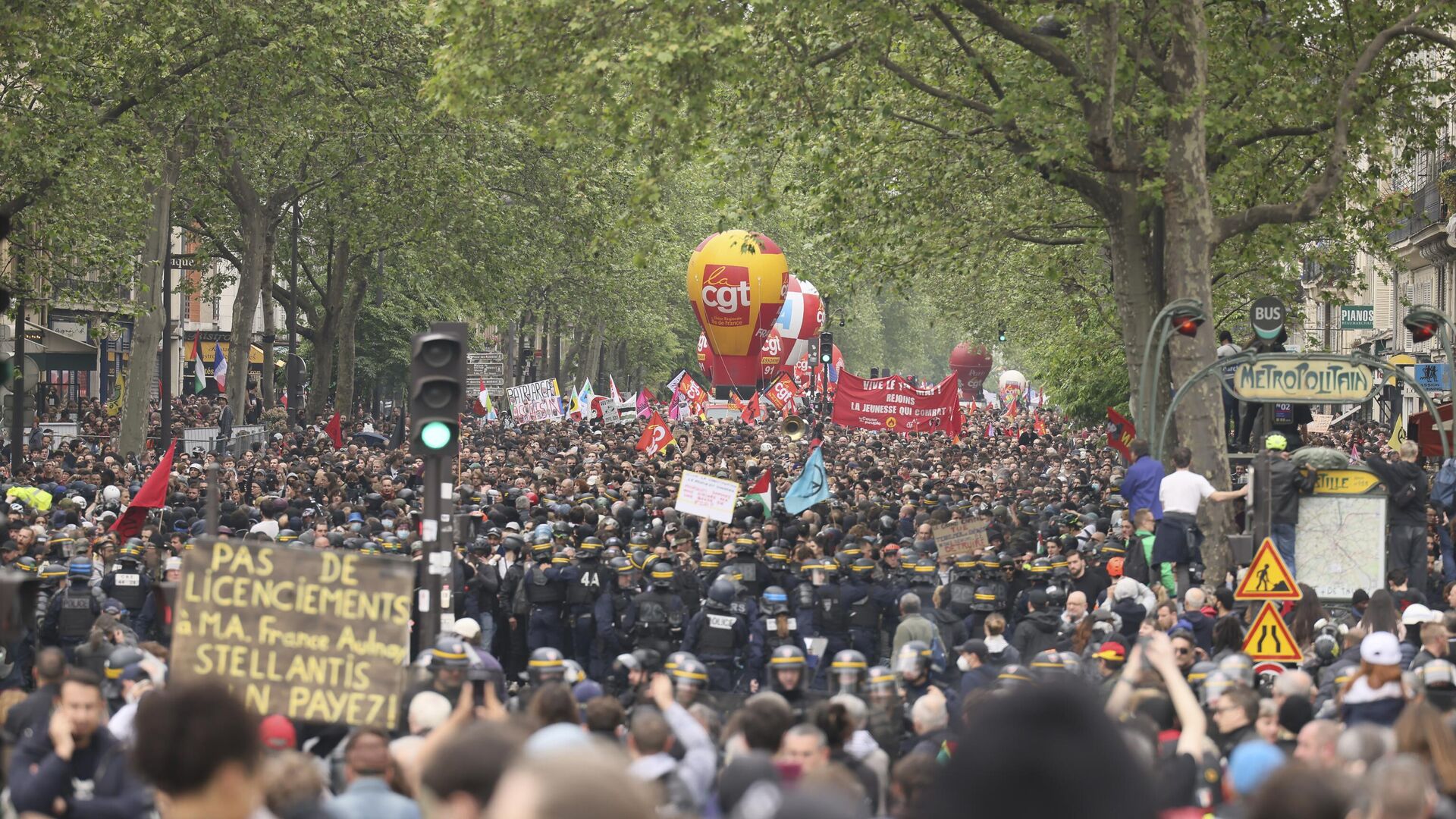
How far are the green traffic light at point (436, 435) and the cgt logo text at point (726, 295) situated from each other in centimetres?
4253

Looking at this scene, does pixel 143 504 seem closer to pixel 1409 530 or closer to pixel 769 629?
pixel 769 629

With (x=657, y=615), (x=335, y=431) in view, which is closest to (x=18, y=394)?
(x=335, y=431)

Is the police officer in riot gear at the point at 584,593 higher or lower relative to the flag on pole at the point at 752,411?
lower

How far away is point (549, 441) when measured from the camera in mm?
38750

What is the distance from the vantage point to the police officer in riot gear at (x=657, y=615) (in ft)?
45.9

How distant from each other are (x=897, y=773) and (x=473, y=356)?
41.9 metres

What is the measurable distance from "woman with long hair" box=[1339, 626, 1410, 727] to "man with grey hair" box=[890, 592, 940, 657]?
13.8 feet

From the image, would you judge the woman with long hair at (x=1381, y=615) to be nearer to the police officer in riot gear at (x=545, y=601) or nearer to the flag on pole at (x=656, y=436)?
the police officer in riot gear at (x=545, y=601)

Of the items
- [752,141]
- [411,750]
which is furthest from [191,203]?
[411,750]

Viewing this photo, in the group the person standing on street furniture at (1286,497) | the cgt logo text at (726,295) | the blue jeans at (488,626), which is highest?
the cgt logo text at (726,295)

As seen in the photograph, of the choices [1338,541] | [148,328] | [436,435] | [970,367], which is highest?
[970,367]

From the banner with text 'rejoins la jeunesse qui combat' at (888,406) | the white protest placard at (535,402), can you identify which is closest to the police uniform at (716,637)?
the banner with text 'rejoins la jeunesse qui combat' at (888,406)

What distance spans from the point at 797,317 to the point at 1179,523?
58.1 m

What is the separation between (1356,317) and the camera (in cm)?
2895
